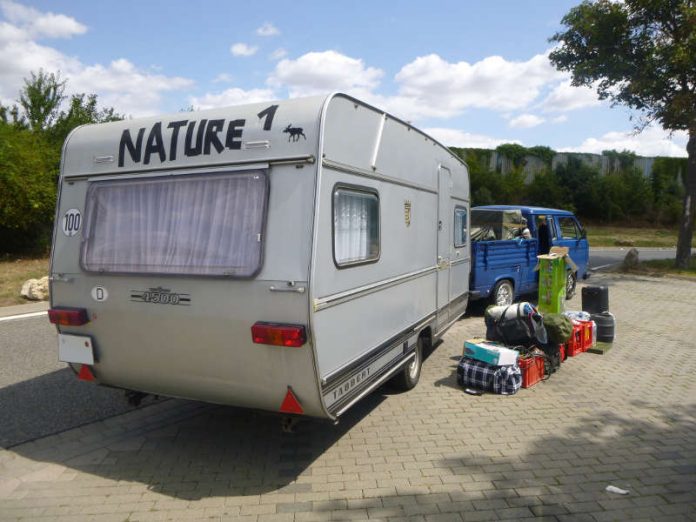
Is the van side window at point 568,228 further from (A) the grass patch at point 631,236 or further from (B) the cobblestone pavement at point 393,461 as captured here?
(A) the grass patch at point 631,236

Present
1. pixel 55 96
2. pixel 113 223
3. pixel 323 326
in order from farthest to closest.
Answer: pixel 55 96
pixel 113 223
pixel 323 326

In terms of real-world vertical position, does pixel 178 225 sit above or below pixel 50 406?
above

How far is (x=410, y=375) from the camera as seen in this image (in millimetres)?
5578

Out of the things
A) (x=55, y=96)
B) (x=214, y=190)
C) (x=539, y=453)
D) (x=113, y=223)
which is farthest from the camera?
(x=55, y=96)

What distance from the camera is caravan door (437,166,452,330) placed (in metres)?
6.18

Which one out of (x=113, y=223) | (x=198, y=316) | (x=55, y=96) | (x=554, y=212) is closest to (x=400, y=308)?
(x=198, y=316)

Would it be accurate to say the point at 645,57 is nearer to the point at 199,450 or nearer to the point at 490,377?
the point at 490,377

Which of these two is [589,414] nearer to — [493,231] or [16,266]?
[493,231]

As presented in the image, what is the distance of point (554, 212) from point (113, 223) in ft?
29.8

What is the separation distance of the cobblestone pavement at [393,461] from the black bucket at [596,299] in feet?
6.25

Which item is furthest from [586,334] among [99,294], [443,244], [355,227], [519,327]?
[99,294]

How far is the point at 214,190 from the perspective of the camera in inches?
143

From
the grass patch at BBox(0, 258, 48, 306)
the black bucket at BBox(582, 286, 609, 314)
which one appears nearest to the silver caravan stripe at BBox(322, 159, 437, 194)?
the black bucket at BBox(582, 286, 609, 314)

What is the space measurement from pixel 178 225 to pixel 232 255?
530 millimetres
